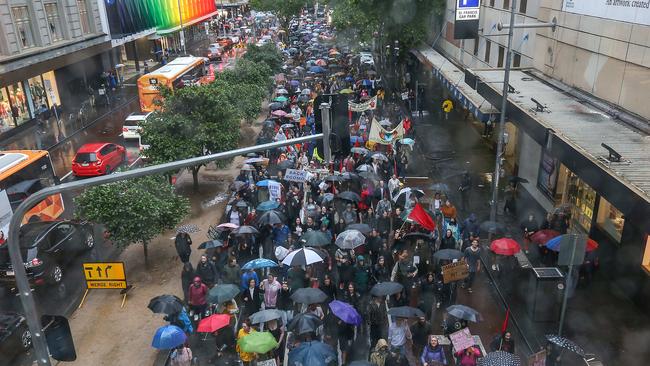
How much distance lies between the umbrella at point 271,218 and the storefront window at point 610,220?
8853mm

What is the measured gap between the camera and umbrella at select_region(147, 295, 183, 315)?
37.0 ft

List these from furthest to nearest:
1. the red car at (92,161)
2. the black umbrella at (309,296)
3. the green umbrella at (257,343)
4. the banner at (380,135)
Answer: the red car at (92,161) < the banner at (380,135) < the black umbrella at (309,296) < the green umbrella at (257,343)

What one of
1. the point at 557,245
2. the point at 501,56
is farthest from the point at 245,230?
the point at 501,56

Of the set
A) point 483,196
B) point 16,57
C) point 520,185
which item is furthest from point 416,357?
point 16,57

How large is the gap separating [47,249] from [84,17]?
3130 centimetres

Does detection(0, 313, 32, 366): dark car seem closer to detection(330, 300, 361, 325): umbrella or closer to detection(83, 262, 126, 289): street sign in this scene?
detection(83, 262, 126, 289): street sign

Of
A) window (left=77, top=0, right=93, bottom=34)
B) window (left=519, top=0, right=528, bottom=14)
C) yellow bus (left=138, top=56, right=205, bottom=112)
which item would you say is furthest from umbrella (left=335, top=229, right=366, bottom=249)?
window (left=77, top=0, right=93, bottom=34)

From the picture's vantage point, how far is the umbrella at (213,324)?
11.0m

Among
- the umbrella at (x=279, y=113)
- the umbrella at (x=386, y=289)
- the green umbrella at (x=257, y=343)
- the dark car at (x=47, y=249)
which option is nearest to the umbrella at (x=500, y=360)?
the umbrella at (x=386, y=289)

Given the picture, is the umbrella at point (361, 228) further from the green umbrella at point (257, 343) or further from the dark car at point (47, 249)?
the dark car at point (47, 249)

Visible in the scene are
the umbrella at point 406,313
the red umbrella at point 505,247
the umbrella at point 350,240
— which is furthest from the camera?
the umbrella at point 350,240

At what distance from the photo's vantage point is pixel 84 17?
41344mm

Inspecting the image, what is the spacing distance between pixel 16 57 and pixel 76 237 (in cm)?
1960

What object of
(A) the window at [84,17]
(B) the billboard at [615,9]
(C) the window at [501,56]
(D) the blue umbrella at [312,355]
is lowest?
(D) the blue umbrella at [312,355]
